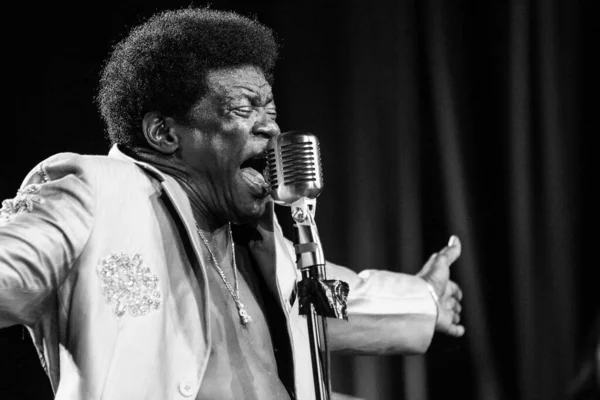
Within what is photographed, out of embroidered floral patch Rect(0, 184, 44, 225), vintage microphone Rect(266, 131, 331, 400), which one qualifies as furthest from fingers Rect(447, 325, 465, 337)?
embroidered floral patch Rect(0, 184, 44, 225)

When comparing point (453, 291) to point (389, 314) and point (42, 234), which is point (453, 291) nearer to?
point (389, 314)

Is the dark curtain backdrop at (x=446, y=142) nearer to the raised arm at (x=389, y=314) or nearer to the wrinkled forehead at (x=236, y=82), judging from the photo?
the raised arm at (x=389, y=314)

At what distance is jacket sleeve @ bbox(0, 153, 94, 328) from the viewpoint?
166 centimetres

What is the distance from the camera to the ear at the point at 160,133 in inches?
85.0

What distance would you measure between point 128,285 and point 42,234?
8.7 inches

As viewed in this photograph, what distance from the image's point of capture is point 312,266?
5.60 feet

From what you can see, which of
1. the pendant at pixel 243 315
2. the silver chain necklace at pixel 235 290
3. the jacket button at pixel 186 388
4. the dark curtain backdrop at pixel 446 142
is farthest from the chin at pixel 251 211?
the dark curtain backdrop at pixel 446 142

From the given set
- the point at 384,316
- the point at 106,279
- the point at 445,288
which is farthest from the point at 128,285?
the point at 445,288

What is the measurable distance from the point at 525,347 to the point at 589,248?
373mm

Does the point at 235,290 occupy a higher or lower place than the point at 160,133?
lower

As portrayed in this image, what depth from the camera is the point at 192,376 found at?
1825 millimetres

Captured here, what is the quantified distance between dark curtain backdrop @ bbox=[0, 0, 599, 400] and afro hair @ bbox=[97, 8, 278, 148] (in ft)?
1.43

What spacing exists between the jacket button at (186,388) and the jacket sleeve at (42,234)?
12.9 inches

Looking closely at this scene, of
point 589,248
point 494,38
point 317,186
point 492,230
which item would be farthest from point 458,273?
point 317,186
